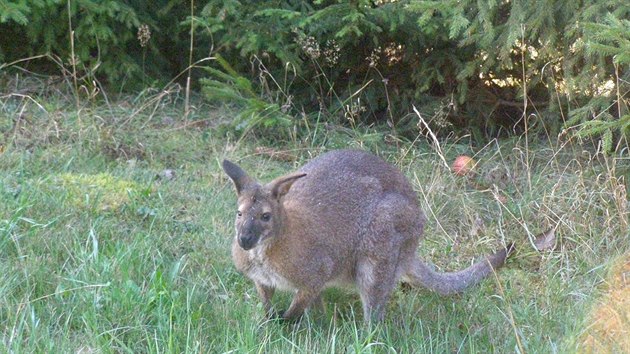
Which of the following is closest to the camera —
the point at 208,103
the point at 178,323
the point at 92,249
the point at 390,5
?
Answer: the point at 178,323

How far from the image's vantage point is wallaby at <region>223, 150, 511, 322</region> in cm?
498

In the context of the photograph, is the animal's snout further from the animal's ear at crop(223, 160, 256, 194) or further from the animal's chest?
the animal's ear at crop(223, 160, 256, 194)

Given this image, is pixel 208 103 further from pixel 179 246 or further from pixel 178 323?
pixel 178 323

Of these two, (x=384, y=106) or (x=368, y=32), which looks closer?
(x=368, y=32)

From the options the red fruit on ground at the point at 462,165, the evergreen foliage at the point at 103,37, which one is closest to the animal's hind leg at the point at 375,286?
the red fruit on ground at the point at 462,165

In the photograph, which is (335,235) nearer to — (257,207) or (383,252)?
(383,252)

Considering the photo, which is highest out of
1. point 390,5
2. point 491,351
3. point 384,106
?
point 390,5

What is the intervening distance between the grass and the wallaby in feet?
0.47

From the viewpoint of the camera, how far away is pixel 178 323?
466 cm

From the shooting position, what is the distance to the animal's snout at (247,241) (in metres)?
4.76

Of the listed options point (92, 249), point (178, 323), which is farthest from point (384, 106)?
point (178, 323)

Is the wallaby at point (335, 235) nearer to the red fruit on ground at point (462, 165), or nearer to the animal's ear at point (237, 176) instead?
the animal's ear at point (237, 176)

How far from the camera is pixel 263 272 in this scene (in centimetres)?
502

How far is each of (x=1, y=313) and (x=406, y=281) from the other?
2.28 metres
